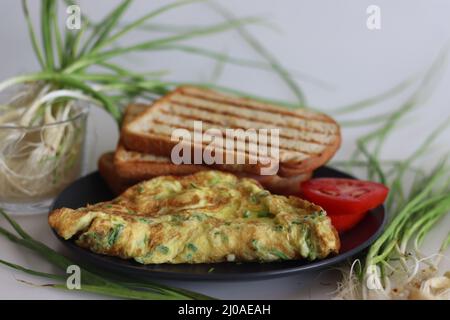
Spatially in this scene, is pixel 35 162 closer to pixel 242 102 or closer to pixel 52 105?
pixel 52 105

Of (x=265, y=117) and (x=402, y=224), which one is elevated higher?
(x=265, y=117)

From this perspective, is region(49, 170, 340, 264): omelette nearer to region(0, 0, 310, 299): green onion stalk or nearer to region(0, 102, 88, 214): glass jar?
region(0, 0, 310, 299): green onion stalk

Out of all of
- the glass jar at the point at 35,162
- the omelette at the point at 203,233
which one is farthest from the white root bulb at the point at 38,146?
the omelette at the point at 203,233

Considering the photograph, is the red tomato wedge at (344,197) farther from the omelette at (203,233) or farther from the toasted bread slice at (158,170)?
the omelette at (203,233)

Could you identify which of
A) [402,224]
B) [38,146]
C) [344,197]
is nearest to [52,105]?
[38,146]

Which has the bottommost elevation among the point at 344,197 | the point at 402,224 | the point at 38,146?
the point at 402,224

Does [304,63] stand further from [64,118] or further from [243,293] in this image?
[243,293]
